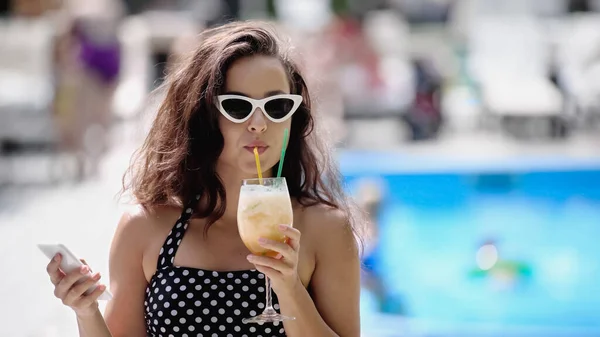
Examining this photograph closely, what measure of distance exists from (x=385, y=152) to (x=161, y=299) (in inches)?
341

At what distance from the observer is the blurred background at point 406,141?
6172mm

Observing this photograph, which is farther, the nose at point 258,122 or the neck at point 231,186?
the neck at point 231,186

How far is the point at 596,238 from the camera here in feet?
26.4

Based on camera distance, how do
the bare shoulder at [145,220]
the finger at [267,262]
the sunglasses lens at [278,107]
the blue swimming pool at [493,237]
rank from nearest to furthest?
the finger at [267,262]
the sunglasses lens at [278,107]
the bare shoulder at [145,220]
the blue swimming pool at [493,237]

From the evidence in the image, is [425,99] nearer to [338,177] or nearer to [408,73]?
[408,73]

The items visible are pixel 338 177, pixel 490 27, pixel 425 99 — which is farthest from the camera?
pixel 490 27

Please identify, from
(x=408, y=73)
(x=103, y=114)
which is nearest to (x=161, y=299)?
(x=103, y=114)

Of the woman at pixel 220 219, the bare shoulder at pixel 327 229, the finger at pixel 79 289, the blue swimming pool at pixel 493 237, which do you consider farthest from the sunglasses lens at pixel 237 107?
the blue swimming pool at pixel 493 237

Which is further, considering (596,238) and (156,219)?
(596,238)

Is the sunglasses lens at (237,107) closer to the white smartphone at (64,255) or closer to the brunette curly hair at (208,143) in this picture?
the brunette curly hair at (208,143)

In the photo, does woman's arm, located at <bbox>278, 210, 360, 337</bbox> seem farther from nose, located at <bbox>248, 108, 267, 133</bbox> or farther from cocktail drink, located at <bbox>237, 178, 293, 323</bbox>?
nose, located at <bbox>248, 108, 267, 133</bbox>

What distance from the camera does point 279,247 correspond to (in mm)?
1889

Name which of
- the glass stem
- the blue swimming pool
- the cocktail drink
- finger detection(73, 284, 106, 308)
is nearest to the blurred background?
the blue swimming pool

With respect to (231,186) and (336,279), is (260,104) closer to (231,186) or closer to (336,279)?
(231,186)
